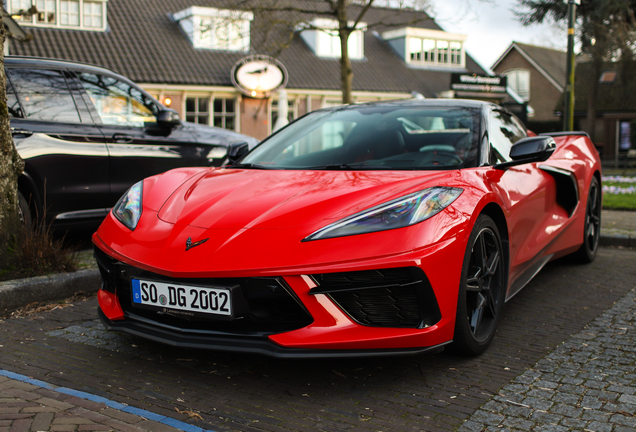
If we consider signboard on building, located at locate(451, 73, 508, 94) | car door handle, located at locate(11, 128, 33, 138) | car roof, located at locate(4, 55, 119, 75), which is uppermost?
car roof, located at locate(4, 55, 119, 75)

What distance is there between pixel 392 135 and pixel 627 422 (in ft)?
7.48

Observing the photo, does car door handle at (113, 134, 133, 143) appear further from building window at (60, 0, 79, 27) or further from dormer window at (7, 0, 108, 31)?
building window at (60, 0, 79, 27)

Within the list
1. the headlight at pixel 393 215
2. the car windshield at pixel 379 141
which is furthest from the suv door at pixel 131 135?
the headlight at pixel 393 215

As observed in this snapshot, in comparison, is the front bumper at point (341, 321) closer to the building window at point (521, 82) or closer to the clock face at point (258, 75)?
the clock face at point (258, 75)

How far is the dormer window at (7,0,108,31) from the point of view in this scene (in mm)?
21531

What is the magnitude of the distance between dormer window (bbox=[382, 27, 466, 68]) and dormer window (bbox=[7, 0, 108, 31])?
14513 millimetres

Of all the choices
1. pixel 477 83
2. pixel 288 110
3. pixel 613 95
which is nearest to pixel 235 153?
pixel 288 110

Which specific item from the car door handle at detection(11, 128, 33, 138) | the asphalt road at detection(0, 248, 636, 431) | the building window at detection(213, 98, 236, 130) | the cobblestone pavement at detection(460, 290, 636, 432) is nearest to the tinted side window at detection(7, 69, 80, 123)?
the car door handle at detection(11, 128, 33, 138)

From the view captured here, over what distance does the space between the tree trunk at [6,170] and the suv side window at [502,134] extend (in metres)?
3.29

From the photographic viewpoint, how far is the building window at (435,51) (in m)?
31.8

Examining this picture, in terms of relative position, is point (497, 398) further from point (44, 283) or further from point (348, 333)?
point (44, 283)

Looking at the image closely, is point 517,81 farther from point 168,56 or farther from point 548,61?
point 168,56

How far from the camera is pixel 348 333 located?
270cm

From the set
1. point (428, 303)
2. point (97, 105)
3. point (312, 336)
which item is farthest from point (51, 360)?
point (97, 105)
